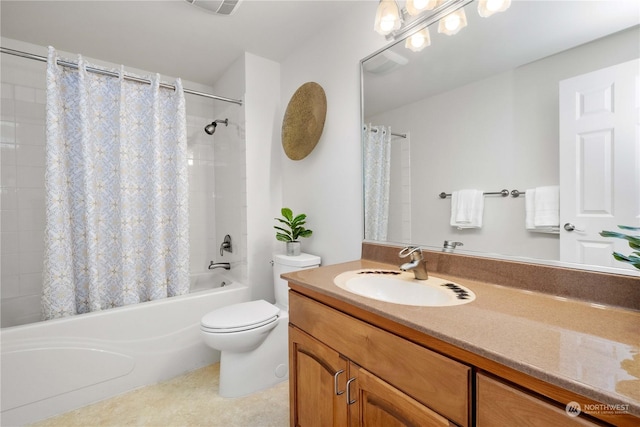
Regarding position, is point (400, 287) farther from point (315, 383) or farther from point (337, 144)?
point (337, 144)

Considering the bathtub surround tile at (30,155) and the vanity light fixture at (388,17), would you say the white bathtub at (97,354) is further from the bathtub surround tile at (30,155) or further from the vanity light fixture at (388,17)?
the vanity light fixture at (388,17)

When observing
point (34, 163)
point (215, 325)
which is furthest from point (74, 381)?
point (34, 163)

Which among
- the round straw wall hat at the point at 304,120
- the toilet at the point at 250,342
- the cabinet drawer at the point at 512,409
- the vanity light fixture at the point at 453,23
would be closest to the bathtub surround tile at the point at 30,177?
the toilet at the point at 250,342

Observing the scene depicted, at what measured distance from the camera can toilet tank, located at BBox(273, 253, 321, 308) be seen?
185 centimetres

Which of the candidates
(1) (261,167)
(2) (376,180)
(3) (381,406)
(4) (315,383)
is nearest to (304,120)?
(1) (261,167)

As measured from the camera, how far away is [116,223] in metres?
1.88

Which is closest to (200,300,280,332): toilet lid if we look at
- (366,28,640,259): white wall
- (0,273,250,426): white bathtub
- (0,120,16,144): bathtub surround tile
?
(0,273,250,426): white bathtub

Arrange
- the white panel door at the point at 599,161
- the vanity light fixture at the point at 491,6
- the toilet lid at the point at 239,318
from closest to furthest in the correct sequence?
the white panel door at the point at 599,161 < the vanity light fixture at the point at 491,6 < the toilet lid at the point at 239,318

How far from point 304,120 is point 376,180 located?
76 cm

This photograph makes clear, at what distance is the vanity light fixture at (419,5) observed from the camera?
47.4 inches

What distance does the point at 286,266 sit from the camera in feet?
6.24

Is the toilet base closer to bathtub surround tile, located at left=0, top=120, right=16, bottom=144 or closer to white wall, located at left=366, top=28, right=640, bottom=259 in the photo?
white wall, located at left=366, top=28, right=640, bottom=259

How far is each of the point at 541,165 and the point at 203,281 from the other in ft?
8.56

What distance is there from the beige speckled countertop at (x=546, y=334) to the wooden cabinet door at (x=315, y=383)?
9.6 inches
